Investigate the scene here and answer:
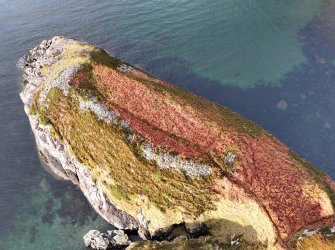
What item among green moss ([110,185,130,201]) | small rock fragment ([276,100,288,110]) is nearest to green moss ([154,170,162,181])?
green moss ([110,185,130,201])

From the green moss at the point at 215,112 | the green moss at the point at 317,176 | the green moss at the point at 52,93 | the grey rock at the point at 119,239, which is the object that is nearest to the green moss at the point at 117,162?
the green moss at the point at 52,93

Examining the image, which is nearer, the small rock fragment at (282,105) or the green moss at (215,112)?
the green moss at (215,112)

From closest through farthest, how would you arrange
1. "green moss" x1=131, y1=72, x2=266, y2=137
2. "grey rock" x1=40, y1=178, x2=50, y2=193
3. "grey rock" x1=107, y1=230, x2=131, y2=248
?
"grey rock" x1=107, y1=230, x2=131, y2=248 → "green moss" x1=131, y1=72, x2=266, y2=137 → "grey rock" x1=40, y1=178, x2=50, y2=193

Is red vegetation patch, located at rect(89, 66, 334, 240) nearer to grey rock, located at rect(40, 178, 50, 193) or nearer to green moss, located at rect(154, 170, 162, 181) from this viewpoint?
green moss, located at rect(154, 170, 162, 181)

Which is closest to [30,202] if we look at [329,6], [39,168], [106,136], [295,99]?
[39,168]

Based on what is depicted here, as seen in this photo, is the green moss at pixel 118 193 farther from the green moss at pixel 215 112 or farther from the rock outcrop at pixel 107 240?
the green moss at pixel 215 112
